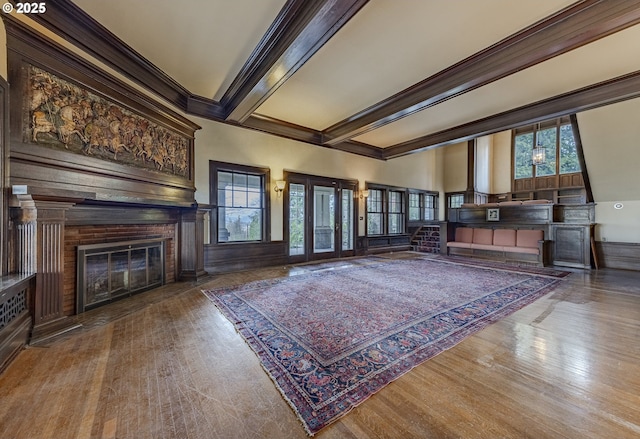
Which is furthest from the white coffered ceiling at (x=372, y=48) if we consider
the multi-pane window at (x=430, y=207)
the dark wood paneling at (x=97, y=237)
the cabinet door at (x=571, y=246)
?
the multi-pane window at (x=430, y=207)

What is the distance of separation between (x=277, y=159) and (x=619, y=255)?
27.1 ft

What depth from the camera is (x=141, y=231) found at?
3.91m

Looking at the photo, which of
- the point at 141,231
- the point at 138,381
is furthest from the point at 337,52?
the point at 138,381

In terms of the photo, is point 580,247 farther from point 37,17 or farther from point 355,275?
point 37,17

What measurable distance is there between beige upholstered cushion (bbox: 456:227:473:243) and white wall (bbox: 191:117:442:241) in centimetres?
239


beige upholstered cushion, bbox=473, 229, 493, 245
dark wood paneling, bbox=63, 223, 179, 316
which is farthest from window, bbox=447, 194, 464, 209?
dark wood paneling, bbox=63, 223, 179, 316

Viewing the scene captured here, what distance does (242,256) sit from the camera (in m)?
5.58

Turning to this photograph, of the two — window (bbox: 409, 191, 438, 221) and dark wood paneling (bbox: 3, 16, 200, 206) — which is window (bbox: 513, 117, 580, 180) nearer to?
window (bbox: 409, 191, 438, 221)

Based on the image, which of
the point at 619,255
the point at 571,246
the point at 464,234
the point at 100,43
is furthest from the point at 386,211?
the point at 100,43

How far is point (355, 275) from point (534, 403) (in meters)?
3.58

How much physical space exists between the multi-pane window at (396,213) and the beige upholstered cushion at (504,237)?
2.77 meters

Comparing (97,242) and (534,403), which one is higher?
(97,242)

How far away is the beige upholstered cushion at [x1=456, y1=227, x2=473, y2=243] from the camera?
26.1 feet

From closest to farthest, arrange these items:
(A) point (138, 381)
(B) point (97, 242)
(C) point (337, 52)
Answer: (A) point (138, 381) → (B) point (97, 242) → (C) point (337, 52)
